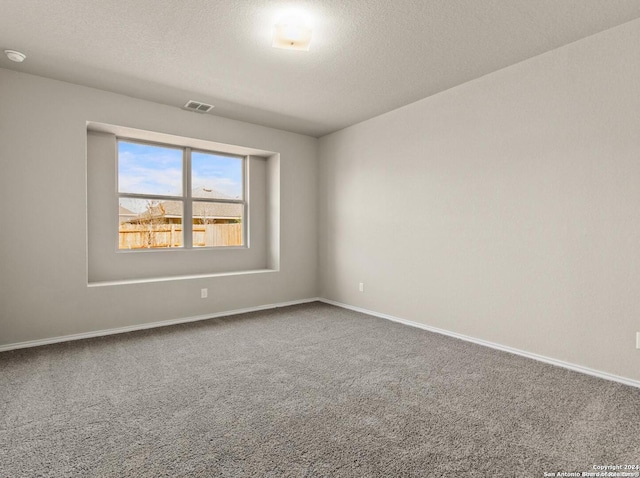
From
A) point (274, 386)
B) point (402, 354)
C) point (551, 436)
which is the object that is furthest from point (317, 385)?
point (551, 436)

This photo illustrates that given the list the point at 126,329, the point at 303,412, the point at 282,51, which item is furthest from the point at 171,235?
the point at 303,412

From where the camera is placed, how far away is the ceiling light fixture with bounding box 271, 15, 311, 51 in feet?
7.99

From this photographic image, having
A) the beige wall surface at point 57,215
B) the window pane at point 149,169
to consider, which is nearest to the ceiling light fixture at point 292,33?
the beige wall surface at point 57,215

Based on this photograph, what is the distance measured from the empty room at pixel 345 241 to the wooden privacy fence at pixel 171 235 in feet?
0.09

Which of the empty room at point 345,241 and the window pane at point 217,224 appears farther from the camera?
the window pane at point 217,224

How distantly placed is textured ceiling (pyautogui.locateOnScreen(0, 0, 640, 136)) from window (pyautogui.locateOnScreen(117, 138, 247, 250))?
0.88 metres

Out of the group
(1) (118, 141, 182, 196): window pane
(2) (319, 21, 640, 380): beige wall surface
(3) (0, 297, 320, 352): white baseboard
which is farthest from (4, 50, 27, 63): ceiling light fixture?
(2) (319, 21, 640, 380): beige wall surface

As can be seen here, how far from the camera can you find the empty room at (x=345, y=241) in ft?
6.21

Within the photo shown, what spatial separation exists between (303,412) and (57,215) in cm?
312

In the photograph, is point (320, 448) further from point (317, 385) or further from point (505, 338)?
point (505, 338)

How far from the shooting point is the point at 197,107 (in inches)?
160

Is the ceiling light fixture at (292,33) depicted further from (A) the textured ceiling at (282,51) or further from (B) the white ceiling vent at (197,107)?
(B) the white ceiling vent at (197,107)

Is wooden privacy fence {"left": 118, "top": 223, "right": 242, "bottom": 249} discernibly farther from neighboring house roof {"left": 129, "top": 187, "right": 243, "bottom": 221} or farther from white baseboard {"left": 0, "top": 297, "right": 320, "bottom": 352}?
white baseboard {"left": 0, "top": 297, "right": 320, "bottom": 352}

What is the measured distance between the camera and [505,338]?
10.4 ft
